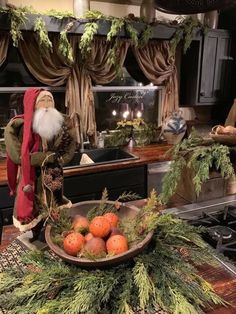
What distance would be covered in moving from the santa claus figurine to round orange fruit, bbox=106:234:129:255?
439 mm

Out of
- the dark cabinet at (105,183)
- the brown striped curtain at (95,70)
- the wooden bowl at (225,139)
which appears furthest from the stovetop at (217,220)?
the brown striped curtain at (95,70)

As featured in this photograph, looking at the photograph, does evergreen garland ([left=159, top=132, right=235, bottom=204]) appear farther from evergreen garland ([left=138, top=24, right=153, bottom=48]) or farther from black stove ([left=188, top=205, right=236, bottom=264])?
evergreen garland ([left=138, top=24, right=153, bottom=48])

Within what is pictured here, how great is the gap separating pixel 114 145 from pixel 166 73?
3.22 feet

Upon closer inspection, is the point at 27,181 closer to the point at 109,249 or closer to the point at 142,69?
the point at 109,249

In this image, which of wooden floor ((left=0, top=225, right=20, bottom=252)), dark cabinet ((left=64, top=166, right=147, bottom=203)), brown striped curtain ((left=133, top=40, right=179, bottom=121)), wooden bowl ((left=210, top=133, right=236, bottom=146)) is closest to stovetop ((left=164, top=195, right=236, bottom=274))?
wooden bowl ((left=210, top=133, right=236, bottom=146))

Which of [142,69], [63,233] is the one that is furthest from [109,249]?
[142,69]

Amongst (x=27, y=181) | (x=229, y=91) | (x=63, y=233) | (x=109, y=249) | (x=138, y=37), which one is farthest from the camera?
(x=229, y=91)

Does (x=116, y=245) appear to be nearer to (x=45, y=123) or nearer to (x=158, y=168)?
(x=45, y=123)

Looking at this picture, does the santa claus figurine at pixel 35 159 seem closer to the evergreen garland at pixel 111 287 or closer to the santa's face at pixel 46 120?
the santa's face at pixel 46 120

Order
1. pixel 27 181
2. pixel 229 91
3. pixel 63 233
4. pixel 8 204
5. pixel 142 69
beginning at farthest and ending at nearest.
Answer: pixel 229 91, pixel 142 69, pixel 8 204, pixel 27 181, pixel 63 233

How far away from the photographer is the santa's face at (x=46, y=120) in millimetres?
1297

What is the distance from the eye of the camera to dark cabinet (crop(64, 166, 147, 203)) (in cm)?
256

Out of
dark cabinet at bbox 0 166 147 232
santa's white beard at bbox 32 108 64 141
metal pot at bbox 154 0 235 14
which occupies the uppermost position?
metal pot at bbox 154 0 235 14

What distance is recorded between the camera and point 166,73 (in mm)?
3281
